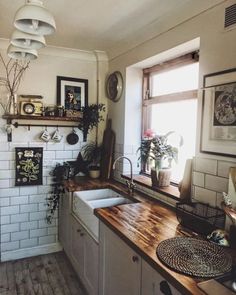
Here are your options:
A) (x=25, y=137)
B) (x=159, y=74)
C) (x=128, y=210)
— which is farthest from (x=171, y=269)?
(x=25, y=137)

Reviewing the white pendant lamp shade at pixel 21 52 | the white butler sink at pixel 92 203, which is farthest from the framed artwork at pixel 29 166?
the white pendant lamp shade at pixel 21 52

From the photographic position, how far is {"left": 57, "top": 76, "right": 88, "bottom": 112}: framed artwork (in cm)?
290

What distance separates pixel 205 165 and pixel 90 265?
116 centimetres

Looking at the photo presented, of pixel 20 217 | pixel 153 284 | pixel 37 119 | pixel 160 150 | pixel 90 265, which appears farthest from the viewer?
pixel 20 217

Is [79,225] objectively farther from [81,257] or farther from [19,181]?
[19,181]

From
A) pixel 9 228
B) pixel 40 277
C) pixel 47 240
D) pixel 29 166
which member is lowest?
pixel 40 277

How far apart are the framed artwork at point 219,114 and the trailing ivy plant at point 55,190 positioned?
5.39 ft

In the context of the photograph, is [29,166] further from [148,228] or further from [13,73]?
[148,228]

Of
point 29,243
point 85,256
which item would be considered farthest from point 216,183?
point 29,243

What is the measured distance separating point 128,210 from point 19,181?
139cm

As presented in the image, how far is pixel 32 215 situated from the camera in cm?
288

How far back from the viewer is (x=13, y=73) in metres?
2.70

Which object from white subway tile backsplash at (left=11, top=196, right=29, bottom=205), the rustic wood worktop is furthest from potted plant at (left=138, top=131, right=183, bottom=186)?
white subway tile backsplash at (left=11, top=196, right=29, bottom=205)

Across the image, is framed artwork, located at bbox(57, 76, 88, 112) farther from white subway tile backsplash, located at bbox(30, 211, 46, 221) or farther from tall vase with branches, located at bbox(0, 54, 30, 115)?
white subway tile backsplash, located at bbox(30, 211, 46, 221)
